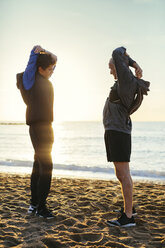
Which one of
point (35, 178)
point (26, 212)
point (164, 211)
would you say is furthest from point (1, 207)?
point (164, 211)

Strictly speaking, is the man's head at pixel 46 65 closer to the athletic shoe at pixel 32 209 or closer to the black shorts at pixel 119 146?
the black shorts at pixel 119 146

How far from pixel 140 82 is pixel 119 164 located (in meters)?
1.00

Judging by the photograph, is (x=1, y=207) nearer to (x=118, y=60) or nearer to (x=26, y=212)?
(x=26, y=212)

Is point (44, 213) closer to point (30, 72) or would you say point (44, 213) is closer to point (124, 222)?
point (124, 222)

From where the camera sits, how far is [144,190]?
5094 mm

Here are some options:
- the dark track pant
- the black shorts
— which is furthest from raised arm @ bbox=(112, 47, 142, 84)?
the dark track pant

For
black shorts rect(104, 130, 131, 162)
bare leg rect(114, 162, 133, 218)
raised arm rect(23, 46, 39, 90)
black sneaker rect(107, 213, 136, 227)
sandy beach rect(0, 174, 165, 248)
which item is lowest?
sandy beach rect(0, 174, 165, 248)

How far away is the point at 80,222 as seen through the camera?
10.1 ft

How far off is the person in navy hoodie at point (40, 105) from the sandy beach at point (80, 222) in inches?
14.6

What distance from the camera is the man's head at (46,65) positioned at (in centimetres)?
306

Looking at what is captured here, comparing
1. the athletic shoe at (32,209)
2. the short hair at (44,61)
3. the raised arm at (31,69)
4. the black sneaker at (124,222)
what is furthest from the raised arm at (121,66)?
the athletic shoe at (32,209)

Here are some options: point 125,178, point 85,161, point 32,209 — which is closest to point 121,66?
point 125,178

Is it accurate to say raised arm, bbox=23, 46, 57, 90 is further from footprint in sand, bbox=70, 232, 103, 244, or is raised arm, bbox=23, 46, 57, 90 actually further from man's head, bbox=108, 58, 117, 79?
footprint in sand, bbox=70, 232, 103, 244

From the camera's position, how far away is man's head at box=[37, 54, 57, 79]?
120 inches
